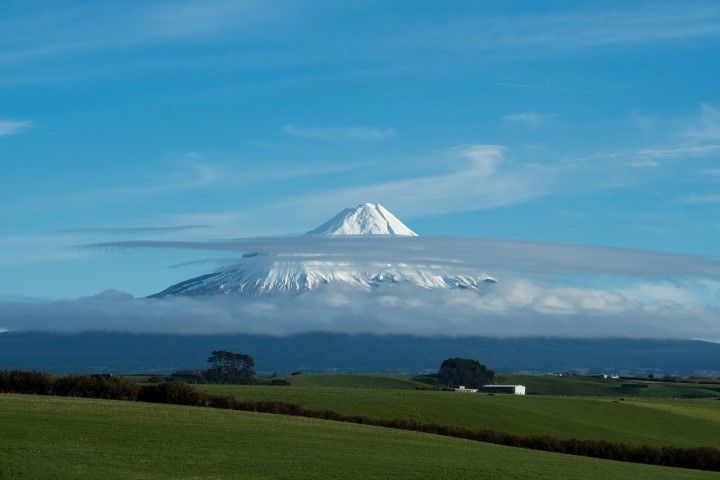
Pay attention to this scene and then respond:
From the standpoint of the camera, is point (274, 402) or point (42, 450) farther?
point (274, 402)

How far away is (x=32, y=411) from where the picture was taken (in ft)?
154

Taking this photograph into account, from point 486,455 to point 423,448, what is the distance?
227 centimetres

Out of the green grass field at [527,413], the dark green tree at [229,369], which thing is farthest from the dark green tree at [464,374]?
the green grass field at [527,413]

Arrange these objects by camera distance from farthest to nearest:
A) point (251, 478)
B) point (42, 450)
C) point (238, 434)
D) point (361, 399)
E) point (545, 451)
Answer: point (361, 399), point (545, 451), point (238, 434), point (42, 450), point (251, 478)

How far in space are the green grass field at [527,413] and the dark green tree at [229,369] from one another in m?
53.8

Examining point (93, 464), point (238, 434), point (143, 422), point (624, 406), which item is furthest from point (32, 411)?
point (624, 406)

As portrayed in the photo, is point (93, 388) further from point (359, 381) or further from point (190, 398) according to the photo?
point (359, 381)

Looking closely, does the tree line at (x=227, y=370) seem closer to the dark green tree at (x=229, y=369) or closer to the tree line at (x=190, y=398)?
the dark green tree at (x=229, y=369)

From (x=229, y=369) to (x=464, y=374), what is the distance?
24993mm

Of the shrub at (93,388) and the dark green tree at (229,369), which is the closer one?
the shrub at (93,388)

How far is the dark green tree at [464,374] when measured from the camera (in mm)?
136750

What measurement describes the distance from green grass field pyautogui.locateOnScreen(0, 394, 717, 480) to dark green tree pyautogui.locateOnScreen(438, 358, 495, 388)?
276 ft

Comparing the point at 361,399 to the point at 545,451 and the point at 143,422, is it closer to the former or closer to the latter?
the point at 545,451

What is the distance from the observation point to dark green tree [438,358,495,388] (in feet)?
449
